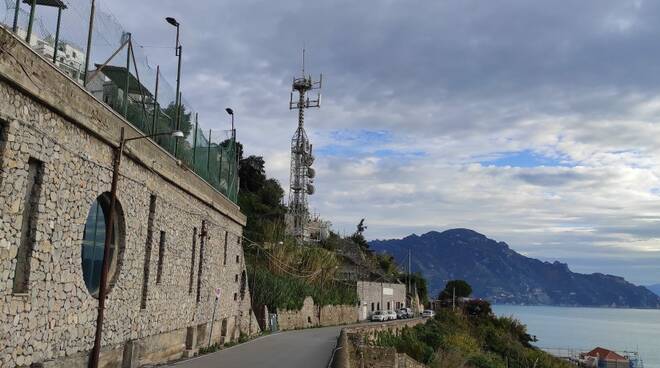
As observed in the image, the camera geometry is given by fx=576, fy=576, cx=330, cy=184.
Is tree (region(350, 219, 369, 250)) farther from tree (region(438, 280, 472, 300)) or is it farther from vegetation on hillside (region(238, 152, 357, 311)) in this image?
vegetation on hillside (region(238, 152, 357, 311))

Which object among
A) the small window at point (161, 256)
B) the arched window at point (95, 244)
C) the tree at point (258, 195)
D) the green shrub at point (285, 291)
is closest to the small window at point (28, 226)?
the arched window at point (95, 244)

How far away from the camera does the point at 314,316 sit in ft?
148

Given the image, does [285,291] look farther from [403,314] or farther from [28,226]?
[28,226]

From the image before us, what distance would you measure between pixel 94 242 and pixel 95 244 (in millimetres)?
76

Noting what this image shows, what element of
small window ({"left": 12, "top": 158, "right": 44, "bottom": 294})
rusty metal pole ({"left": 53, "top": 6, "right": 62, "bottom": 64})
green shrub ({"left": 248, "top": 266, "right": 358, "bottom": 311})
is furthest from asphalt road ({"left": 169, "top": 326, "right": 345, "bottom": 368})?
green shrub ({"left": 248, "top": 266, "right": 358, "bottom": 311})

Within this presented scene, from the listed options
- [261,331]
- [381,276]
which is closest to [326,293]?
[261,331]

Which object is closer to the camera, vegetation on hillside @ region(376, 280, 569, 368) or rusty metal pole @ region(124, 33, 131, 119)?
rusty metal pole @ region(124, 33, 131, 119)

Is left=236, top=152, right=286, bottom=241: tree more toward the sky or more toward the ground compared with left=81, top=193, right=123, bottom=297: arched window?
more toward the sky

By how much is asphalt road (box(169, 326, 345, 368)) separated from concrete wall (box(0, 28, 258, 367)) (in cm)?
132

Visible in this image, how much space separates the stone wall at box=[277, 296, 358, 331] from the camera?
39.3m

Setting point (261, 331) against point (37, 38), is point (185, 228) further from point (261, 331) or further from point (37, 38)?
point (261, 331)

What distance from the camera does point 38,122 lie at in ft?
34.4

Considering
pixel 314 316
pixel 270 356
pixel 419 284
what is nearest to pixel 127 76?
pixel 270 356

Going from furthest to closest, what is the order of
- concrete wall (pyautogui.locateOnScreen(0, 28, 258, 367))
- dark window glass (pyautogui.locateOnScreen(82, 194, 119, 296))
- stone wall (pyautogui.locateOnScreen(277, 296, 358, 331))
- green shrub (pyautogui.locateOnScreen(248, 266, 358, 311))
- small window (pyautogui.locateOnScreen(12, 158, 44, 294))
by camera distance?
stone wall (pyautogui.locateOnScreen(277, 296, 358, 331)), green shrub (pyautogui.locateOnScreen(248, 266, 358, 311)), dark window glass (pyautogui.locateOnScreen(82, 194, 119, 296)), small window (pyautogui.locateOnScreen(12, 158, 44, 294)), concrete wall (pyautogui.locateOnScreen(0, 28, 258, 367))
